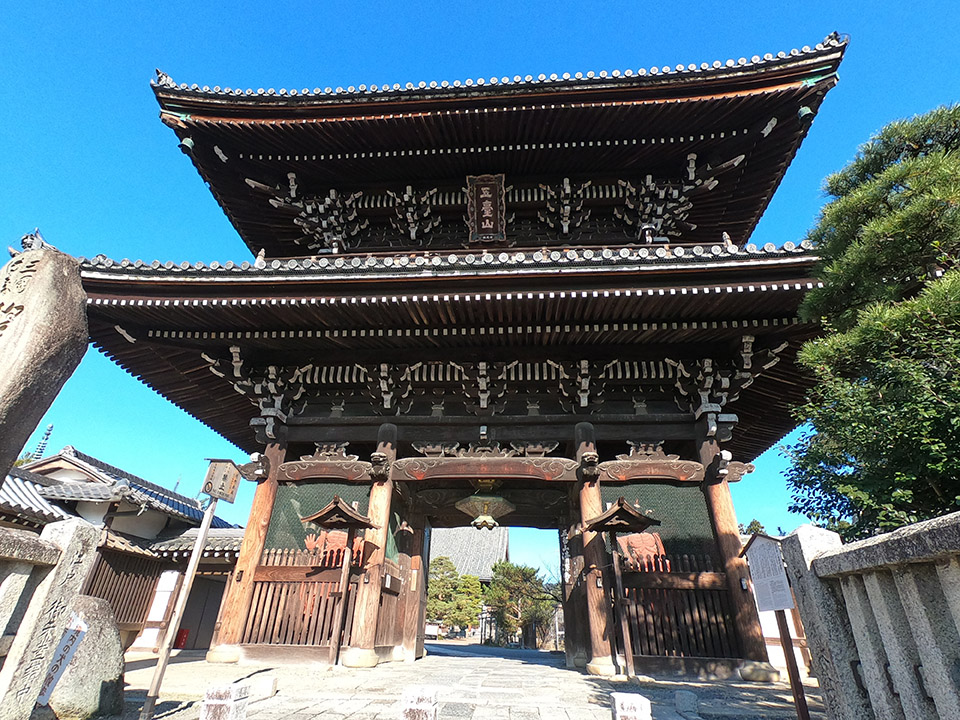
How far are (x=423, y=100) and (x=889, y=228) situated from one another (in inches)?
318

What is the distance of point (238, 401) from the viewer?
1048 centimetres

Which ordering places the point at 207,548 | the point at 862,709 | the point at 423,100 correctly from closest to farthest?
the point at 862,709, the point at 423,100, the point at 207,548

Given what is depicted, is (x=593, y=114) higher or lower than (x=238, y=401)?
higher

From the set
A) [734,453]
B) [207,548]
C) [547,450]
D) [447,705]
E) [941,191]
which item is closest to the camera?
[941,191]

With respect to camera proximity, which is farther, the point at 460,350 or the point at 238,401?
the point at 238,401

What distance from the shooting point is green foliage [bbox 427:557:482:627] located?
30.3 m

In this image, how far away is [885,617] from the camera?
2.58m

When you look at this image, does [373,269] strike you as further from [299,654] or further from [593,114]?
[299,654]

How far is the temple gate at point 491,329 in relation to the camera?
289 inches

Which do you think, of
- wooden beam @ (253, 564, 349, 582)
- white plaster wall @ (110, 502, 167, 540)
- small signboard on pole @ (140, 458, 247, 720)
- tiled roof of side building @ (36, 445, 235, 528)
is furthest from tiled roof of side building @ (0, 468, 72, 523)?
small signboard on pole @ (140, 458, 247, 720)

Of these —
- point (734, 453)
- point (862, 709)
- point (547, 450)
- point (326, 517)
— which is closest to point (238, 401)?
point (326, 517)

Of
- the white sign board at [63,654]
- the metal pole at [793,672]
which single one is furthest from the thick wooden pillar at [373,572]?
the metal pole at [793,672]

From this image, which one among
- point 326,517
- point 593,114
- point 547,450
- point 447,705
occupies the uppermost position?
point 593,114

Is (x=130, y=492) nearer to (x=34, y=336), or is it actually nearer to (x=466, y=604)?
(x=34, y=336)
